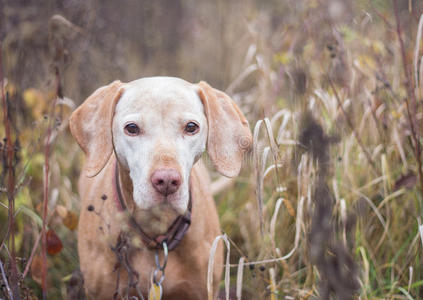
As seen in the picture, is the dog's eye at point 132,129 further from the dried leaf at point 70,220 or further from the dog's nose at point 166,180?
the dried leaf at point 70,220

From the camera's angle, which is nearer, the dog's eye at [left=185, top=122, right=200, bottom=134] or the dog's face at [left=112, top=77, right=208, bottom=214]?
the dog's face at [left=112, top=77, right=208, bottom=214]

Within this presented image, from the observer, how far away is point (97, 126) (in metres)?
2.05

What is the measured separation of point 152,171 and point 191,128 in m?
0.31

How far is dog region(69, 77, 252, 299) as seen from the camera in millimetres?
1848

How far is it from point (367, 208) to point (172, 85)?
1.33 metres

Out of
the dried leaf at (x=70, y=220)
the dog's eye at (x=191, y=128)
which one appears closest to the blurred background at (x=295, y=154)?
the dried leaf at (x=70, y=220)

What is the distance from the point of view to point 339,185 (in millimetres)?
2768

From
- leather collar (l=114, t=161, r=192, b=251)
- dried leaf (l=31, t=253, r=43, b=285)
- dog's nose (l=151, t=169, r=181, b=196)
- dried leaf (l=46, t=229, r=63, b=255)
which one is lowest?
dried leaf (l=31, t=253, r=43, b=285)

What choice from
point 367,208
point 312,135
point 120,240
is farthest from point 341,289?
point 367,208

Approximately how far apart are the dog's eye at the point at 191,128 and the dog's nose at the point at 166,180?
273mm

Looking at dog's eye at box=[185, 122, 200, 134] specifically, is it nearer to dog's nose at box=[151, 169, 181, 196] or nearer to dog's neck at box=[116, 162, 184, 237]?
dog's nose at box=[151, 169, 181, 196]

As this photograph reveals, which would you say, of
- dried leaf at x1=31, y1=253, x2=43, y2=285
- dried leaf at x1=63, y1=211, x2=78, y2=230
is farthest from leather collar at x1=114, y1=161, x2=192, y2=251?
dried leaf at x1=31, y1=253, x2=43, y2=285

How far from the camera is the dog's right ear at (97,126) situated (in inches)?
80.0

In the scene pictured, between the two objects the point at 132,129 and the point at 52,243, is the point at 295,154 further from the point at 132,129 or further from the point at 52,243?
the point at 52,243
